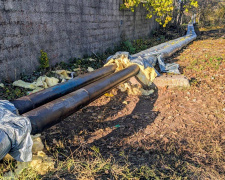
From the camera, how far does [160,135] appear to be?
3.19 metres

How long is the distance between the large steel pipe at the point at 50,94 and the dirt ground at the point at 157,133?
19.8 inches

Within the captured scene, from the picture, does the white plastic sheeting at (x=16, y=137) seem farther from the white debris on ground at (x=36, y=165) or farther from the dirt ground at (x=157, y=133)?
the dirt ground at (x=157, y=133)

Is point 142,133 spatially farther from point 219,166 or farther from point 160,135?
point 219,166

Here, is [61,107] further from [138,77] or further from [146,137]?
[138,77]

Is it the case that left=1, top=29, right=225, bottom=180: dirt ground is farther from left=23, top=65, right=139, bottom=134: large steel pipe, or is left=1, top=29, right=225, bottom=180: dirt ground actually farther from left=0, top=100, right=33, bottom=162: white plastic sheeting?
left=23, top=65, right=139, bottom=134: large steel pipe

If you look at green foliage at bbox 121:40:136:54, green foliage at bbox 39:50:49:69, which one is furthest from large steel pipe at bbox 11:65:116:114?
green foliage at bbox 121:40:136:54

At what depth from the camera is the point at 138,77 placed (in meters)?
5.34

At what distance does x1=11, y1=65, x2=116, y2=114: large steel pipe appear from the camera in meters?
2.79

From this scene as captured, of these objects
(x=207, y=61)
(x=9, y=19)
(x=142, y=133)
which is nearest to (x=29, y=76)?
(x=9, y=19)

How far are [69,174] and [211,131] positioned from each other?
90.9 inches

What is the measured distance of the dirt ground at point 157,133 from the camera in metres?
2.40

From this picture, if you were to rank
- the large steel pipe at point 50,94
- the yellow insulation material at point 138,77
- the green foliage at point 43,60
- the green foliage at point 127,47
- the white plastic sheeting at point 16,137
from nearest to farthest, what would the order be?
1. the white plastic sheeting at point 16,137
2. the large steel pipe at point 50,94
3. the yellow insulation material at point 138,77
4. the green foliage at point 43,60
5. the green foliage at point 127,47

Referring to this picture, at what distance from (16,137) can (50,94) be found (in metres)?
1.31

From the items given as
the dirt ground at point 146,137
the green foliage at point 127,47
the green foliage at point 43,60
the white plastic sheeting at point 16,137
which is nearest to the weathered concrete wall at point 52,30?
the green foliage at point 43,60
